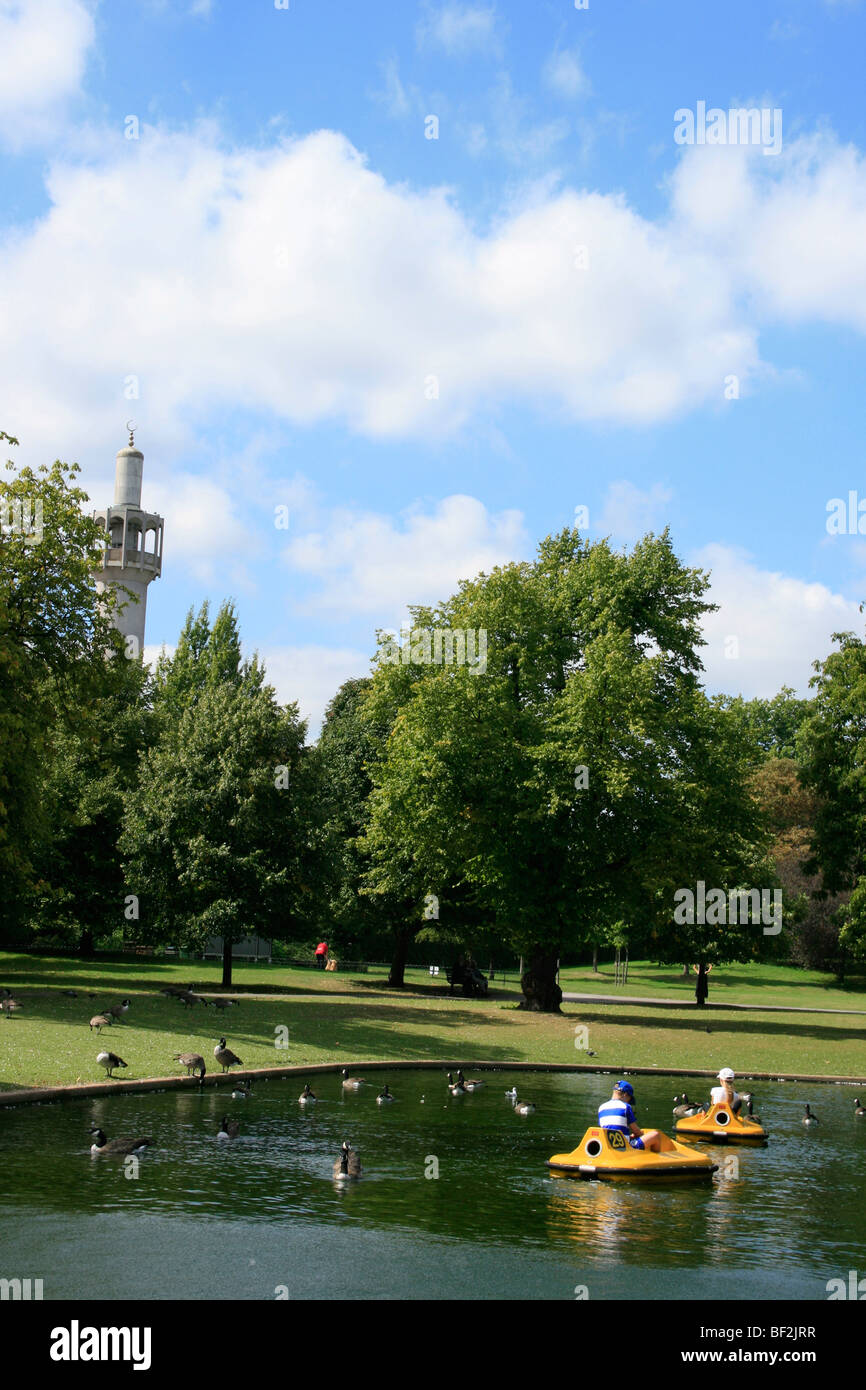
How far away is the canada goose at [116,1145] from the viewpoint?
55.5 ft

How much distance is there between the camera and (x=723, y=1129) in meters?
21.7

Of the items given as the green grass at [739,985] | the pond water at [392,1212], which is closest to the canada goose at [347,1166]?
the pond water at [392,1212]

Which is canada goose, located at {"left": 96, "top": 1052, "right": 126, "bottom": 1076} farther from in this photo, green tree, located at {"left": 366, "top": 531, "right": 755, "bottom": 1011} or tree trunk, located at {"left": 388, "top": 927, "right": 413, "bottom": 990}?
tree trunk, located at {"left": 388, "top": 927, "right": 413, "bottom": 990}

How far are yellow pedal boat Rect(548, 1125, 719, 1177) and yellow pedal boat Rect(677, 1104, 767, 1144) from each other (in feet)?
12.0

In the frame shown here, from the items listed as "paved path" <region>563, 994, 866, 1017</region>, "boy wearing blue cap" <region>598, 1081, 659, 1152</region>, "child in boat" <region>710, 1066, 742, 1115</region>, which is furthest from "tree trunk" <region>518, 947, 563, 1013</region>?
"boy wearing blue cap" <region>598, 1081, 659, 1152</region>

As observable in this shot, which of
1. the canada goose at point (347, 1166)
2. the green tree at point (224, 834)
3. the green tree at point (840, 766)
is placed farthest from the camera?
the green tree at point (840, 766)

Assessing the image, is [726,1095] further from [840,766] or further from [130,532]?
[130,532]

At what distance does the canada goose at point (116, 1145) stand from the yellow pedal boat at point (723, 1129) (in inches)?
385

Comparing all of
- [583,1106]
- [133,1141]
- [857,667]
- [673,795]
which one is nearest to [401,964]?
[673,795]

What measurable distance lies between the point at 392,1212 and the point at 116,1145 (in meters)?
4.61

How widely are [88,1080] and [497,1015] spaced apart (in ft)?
75.0

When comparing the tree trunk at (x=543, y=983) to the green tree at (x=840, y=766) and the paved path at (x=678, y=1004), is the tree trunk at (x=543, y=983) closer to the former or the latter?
the paved path at (x=678, y=1004)

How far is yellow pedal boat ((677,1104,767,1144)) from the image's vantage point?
21.6 meters

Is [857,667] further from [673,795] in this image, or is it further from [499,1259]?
[499,1259]
